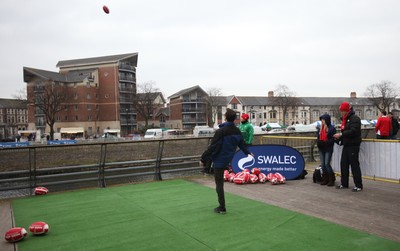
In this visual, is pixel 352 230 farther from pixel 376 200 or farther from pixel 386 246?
pixel 376 200

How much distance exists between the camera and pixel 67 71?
253ft

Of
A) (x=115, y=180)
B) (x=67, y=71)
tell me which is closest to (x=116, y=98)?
(x=67, y=71)

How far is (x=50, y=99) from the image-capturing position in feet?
203

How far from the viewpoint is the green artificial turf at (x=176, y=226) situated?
14.5 ft

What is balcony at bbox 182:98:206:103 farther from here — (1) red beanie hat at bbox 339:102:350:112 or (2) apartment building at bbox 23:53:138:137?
(1) red beanie hat at bbox 339:102:350:112

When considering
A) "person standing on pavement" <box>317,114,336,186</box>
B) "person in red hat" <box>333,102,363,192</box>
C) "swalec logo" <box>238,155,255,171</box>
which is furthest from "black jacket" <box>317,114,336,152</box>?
"swalec logo" <box>238,155,255,171</box>

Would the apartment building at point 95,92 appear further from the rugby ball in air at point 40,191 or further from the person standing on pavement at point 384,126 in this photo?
the person standing on pavement at point 384,126

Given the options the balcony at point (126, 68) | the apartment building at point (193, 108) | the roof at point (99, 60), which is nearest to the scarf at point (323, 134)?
the balcony at point (126, 68)

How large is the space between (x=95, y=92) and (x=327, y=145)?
7270 cm

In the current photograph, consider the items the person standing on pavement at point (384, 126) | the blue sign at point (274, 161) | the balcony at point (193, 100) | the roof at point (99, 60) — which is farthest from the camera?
the balcony at point (193, 100)

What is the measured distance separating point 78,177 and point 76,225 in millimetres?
4474

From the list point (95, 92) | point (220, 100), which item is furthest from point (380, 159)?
point (220, 100)

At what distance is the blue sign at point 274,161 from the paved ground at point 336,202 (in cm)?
45

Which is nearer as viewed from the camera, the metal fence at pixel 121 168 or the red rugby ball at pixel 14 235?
the red rugby ball at pixel 14 235
